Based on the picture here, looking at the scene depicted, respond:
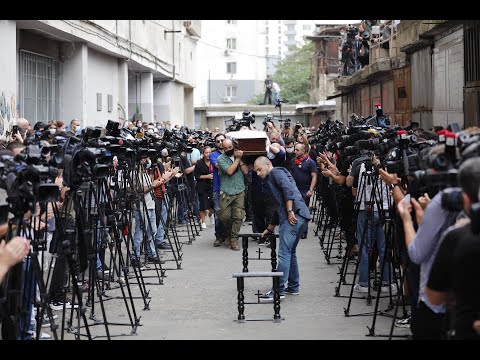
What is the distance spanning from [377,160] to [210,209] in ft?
37.6

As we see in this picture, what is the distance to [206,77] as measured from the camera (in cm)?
9844

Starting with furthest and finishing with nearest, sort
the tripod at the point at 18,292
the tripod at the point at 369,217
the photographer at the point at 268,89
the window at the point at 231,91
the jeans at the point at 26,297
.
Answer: the window at the point at 231,91
the photographer at the point at 268,89
the tripod at the point at 369,217
the jeans at the point at 26,297
the tripod at the point at 18,292

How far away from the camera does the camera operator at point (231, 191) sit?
1800 cm

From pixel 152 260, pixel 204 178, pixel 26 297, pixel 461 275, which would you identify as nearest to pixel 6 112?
pixel 204 178

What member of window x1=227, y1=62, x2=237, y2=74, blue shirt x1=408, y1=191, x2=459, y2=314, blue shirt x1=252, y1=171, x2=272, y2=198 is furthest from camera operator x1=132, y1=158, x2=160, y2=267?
window x1=227, y1=62, x2=237, y2=74

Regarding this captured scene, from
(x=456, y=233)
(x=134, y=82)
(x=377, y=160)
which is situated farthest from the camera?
(x=134, y=82)

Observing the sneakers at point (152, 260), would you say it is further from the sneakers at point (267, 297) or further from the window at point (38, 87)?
the window at point (38, 87)

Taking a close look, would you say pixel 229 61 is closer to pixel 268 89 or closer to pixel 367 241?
pixel 268 89

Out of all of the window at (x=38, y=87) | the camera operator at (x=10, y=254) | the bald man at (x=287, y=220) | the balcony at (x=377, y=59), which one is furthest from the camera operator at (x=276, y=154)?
the camera operator at (x=10, y=254)

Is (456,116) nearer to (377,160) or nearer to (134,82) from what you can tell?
(377,160)

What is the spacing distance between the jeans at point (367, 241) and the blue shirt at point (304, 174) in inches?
218

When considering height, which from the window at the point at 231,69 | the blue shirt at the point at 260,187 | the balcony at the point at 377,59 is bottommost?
the blue shirt at the point at 260,187

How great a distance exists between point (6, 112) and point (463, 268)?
15.3 m
